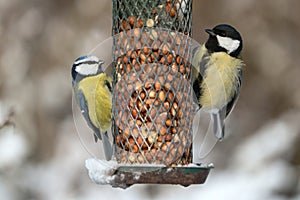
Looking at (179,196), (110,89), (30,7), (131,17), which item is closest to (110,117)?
(110,89)

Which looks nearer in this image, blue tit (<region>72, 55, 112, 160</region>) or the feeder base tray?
the feeder base tray

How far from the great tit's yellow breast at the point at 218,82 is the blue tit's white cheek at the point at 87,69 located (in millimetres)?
366

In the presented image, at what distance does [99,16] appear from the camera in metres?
5.51

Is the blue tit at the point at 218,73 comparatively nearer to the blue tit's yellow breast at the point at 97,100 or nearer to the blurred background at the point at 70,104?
the blue tit's yellow breast at the point at 97,100

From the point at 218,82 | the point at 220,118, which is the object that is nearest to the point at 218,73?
the point at 218,82

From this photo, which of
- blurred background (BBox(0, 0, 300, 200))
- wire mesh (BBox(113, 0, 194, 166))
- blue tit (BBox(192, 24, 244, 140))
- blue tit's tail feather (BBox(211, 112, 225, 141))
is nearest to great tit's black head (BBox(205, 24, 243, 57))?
blue tit (BBox(192, 24, 244, 140))

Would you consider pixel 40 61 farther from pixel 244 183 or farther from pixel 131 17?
pixel 131 17

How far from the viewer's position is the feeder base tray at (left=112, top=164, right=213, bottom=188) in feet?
8.72

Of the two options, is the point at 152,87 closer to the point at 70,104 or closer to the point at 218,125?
the point at 218,125

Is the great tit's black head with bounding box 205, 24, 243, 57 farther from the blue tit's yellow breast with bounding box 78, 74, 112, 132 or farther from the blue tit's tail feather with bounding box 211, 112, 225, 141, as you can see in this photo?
the blue tit's yellow breast with bounding box 78, 74, 112, 132

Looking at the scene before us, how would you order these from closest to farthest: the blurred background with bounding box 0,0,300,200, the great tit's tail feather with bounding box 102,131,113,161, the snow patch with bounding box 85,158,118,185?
the snow patch with bounding box 85,158,118,185 → the great tit's tail feather with bounding box 102,131,113,161 → the blurred background with bounding box 0,0,300,200

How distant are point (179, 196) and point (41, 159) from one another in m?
0.89

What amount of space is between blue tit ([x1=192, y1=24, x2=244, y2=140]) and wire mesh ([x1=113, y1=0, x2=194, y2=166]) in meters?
0.05

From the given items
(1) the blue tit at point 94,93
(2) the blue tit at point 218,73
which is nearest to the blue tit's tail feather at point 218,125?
(2) the blue tit at point 218,73
